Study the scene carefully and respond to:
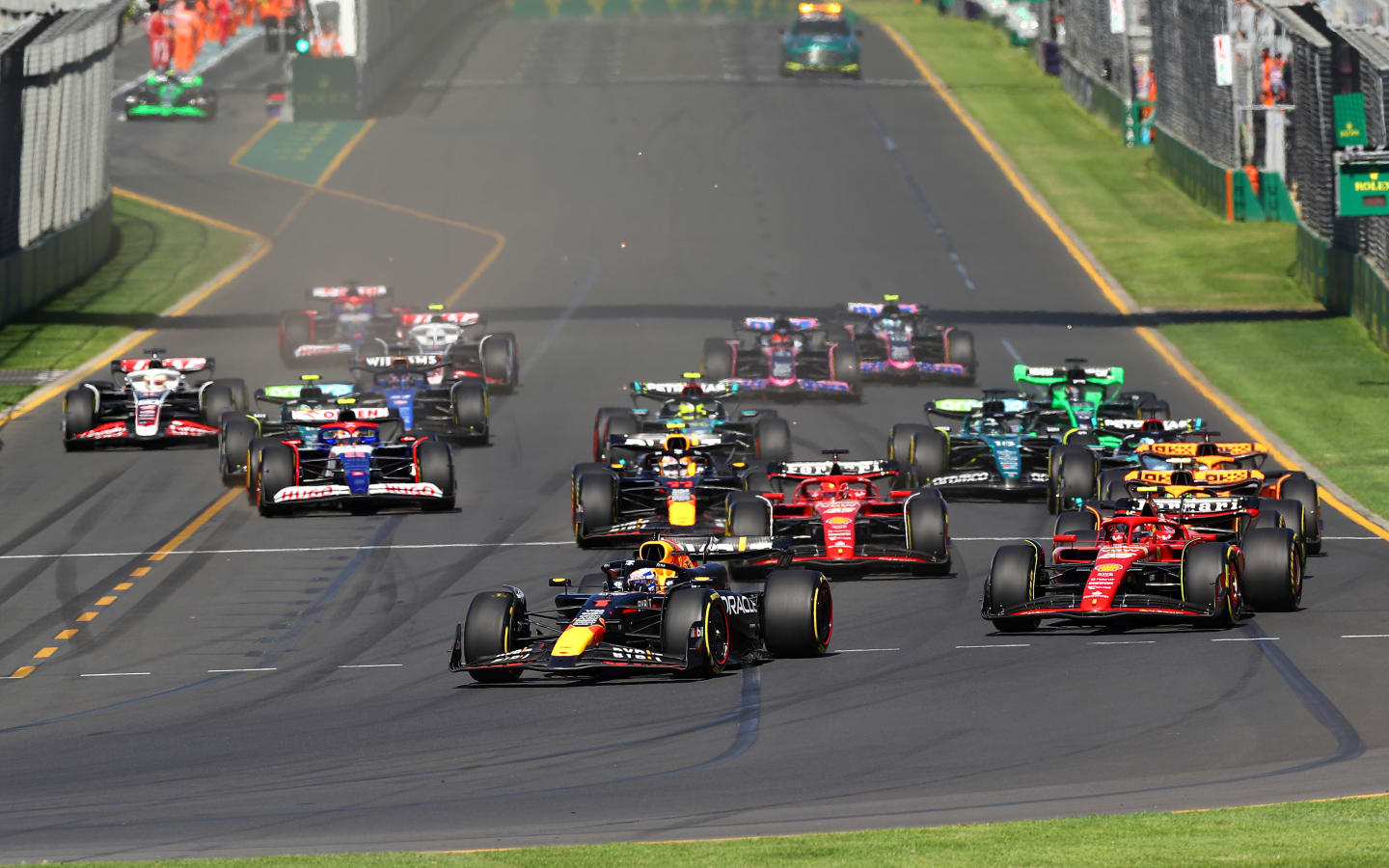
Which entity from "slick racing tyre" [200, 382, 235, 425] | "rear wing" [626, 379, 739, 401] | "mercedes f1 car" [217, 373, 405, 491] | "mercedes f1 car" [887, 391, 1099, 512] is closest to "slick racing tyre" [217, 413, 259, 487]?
"mercedes f1 car" [217, 373, 405, 491]

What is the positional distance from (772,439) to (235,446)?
7355 mm

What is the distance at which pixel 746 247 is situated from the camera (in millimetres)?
56562

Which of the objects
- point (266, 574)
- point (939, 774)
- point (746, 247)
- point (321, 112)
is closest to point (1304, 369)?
point (746, 247)

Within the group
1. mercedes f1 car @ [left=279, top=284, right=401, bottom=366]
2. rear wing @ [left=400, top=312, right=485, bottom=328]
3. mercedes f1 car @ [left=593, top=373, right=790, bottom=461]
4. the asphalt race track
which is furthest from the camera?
mercedes f1 car @ [left=279, top=284, right=401, bottom=366]

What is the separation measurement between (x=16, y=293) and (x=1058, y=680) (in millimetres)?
32989

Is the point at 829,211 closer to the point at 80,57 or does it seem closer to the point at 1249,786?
the point at 80,57

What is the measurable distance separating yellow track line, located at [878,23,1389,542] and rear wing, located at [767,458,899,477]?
6.15 m

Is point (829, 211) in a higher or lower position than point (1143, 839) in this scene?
higher

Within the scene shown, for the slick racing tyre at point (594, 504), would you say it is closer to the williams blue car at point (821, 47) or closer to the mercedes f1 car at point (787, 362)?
the mercedes f1 car at point (787, 362)

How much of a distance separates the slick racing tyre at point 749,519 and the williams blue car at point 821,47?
2287 inches

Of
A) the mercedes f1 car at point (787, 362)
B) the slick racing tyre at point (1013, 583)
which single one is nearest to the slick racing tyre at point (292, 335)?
the mercedes f1 car at point (787, 362)

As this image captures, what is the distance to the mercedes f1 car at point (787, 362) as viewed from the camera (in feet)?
127

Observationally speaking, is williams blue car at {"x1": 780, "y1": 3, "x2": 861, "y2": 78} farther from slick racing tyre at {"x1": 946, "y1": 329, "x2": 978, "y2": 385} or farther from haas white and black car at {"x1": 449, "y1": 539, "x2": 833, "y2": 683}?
haas white and black car at {"x1": 449, "y1": 539, "x2": 833, "y2": 683}

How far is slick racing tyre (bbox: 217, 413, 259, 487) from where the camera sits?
3145 cm
